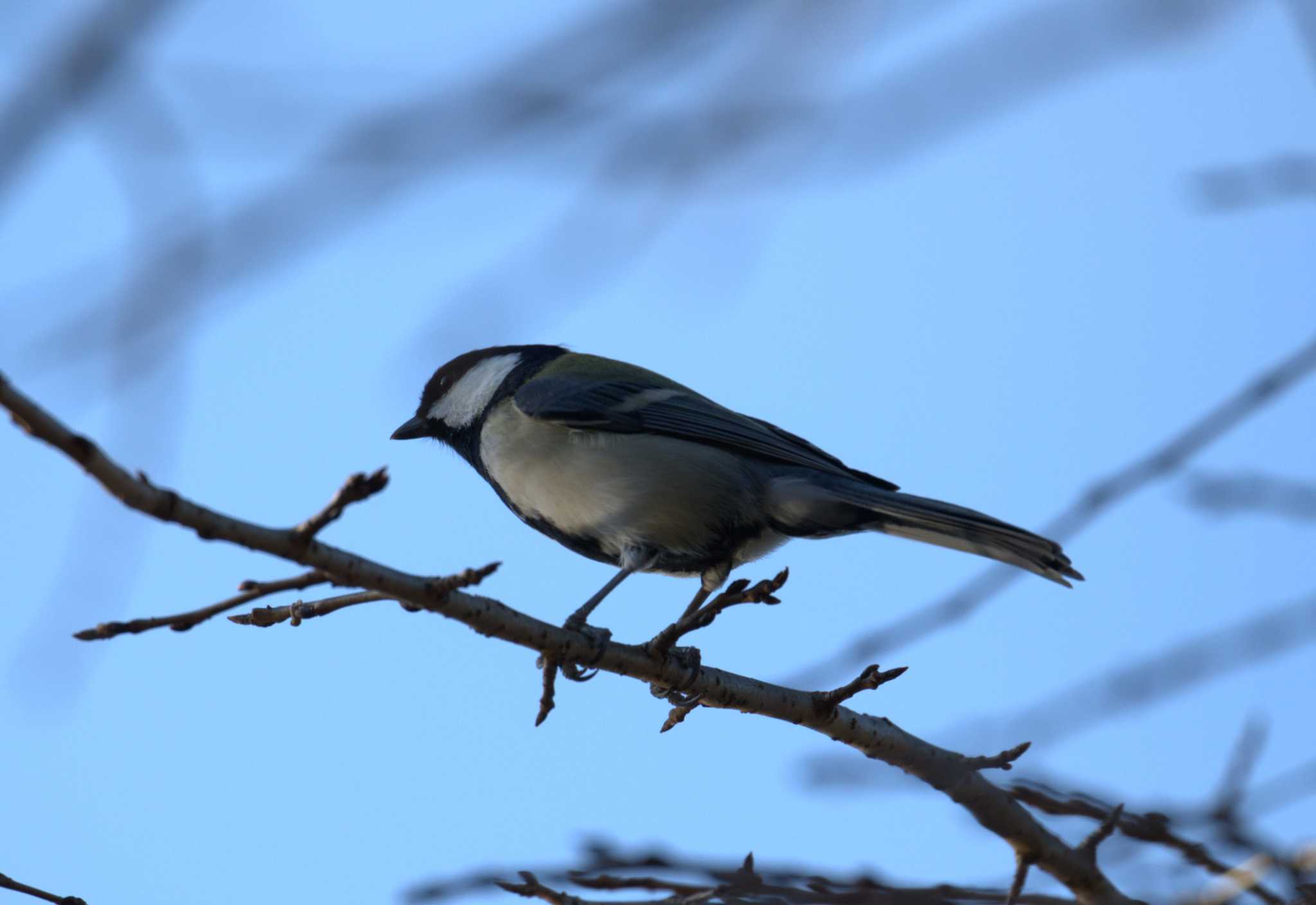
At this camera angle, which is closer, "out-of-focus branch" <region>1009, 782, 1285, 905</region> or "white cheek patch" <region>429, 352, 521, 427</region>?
"out-of-focus branch" <region>1009, 782, 1285, 905</region>

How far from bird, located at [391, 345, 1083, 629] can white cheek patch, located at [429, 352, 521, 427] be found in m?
0.31

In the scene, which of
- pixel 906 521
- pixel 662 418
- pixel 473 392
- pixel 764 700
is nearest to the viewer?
pixel 764 700

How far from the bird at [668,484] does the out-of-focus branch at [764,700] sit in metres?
0.89

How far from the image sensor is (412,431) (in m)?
6.11

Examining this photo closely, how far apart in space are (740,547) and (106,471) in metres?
3.15

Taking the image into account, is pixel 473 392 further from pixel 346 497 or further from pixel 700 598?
pixel 346 497

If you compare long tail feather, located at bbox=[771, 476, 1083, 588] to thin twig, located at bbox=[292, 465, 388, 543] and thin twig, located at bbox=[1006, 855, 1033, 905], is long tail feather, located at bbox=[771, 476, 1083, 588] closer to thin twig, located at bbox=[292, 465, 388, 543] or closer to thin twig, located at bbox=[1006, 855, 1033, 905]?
thin twig, located at bbox=[1006, 855, 1033, 905]

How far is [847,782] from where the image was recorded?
2471mm

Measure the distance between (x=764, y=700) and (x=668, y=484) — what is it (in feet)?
4.51

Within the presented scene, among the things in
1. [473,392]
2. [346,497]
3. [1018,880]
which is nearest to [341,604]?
[346,497]

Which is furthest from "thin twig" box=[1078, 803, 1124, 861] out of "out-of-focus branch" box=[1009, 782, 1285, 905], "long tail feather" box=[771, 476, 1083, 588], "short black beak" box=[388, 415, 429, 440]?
"short black beak" box=[388, 415, 429, 440]

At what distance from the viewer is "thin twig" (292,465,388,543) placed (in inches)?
87.9

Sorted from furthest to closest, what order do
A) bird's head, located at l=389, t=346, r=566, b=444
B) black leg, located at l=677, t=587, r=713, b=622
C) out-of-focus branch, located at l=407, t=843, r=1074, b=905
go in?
bird's head, located at l=389, t=346, r=566, b=444
black leg, located at l=677, t=587, r=713, b=622
out-of-focus branch, located at l=407, t=843, r=1074, b=905

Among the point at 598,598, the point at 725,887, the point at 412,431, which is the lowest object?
the point at 725,887
